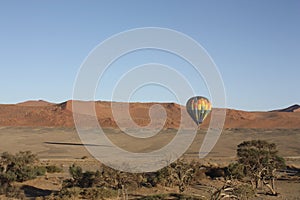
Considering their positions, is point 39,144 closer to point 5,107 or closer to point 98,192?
→ point 98,192

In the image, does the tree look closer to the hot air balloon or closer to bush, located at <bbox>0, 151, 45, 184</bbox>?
bush, located at <bbox>0, 151, 45, 184</bbox>

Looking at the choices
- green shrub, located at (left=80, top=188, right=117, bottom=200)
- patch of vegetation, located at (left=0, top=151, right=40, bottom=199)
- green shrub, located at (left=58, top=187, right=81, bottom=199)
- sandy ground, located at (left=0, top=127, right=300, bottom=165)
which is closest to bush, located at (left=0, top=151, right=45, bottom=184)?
patch of vegetation, located at (left=0, top=151, right=40, bottom=199)

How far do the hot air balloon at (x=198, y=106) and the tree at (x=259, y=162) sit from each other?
2911 cm

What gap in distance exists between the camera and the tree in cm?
2736

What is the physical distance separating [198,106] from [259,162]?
1313 inches

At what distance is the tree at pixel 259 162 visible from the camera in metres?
27.4

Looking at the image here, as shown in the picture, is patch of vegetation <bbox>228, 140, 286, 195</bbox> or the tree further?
patch of vegetation <bbox>228, 140, 286, 195</bbox>

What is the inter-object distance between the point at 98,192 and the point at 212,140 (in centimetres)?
5989

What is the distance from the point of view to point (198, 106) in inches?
2456

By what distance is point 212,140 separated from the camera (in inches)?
3157

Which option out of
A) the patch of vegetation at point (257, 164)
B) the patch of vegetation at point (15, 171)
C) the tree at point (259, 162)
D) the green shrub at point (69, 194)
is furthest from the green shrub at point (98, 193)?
the tree at point (259, 162)

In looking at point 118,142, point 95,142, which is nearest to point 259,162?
point 118,142

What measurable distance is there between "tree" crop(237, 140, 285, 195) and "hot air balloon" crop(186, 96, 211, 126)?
29108mm

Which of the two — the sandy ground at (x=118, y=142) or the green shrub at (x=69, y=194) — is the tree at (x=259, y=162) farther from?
the sandy ground at (x=118, y=142)
